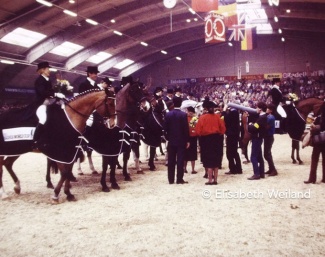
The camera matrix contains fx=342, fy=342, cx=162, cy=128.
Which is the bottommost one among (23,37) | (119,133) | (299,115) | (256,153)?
(256,153)

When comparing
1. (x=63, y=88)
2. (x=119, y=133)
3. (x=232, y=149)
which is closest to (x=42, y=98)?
(x=63, y=88)

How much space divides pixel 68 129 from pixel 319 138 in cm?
492

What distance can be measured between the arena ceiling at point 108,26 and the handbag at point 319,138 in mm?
16009

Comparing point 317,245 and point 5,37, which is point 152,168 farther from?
point 5,37

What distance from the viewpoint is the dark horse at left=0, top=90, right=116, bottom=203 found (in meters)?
6.05

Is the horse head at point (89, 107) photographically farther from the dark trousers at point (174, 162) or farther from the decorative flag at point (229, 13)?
the decorative flag at point (229, 13)

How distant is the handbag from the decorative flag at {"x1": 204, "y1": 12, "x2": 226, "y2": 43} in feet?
31.9

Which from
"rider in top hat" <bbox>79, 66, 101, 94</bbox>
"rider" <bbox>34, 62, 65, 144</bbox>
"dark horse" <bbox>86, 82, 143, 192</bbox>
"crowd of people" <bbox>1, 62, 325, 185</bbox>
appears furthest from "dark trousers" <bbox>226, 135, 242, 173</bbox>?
"rider" <bbox>34, 62, 65, 144</bbox>

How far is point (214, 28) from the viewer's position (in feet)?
51.4

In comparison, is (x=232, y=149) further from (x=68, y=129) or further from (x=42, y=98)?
(x=42, y=98)

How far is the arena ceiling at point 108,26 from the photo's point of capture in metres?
20.0

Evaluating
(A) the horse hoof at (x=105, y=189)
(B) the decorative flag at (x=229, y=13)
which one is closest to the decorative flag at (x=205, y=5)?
(B) the decorative flag at (x=229, y=13)

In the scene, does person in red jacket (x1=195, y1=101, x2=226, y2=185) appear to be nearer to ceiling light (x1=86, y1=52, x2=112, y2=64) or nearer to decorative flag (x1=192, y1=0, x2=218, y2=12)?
decorative flag (x1=192, y1=0, x2=218, y2=12)

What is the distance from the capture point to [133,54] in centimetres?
3334
